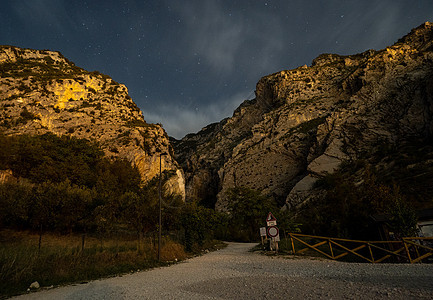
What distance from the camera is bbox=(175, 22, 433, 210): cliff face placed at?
39.3 metres

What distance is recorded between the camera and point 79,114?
52.7m

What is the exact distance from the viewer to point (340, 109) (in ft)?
158

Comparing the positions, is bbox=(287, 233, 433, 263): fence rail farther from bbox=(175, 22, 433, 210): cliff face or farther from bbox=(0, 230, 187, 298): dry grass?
bbox=(175, 22, 433, 210): cliff face

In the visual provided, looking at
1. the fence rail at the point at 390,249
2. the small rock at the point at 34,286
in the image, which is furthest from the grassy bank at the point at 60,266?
the fence rail at the point at 390,249

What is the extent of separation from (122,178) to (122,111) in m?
29.2

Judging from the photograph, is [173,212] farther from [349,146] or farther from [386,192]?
[349,146]

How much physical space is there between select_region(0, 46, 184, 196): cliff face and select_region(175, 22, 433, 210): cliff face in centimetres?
2032

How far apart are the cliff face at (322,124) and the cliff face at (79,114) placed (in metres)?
20.3

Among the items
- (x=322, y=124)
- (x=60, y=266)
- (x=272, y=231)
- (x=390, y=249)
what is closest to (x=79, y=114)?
(x=60, y=266)

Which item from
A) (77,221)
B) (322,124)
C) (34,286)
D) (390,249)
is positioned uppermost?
(322,124)

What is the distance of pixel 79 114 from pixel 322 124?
199ft

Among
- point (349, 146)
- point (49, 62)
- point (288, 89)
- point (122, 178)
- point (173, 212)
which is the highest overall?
point (49, 62)

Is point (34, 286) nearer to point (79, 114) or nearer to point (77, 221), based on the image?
point (77, 221)

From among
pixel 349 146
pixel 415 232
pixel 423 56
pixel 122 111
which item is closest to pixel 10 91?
pixel 122 111
